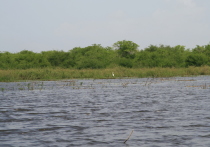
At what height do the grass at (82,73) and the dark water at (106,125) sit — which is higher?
the grass at (82,73)

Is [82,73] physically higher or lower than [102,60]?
lower

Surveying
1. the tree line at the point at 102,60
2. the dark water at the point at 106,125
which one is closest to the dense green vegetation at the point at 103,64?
the tree line at the point at 102,60

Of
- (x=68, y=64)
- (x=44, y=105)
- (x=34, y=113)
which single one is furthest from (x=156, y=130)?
(x=68, y=64)

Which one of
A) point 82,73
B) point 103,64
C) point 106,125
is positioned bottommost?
point 106,125

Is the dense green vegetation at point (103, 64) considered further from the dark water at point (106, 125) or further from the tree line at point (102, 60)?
the dark water at point (106, 125)

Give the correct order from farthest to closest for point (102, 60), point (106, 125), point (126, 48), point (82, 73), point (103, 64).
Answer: point (126, 48)
point (102, 60)
point (103, 64)
point (82, 73)
point (106, 125)

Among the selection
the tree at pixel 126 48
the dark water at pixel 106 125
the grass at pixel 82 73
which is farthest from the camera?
the tree at pixel 126 48

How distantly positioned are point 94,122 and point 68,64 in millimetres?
63841

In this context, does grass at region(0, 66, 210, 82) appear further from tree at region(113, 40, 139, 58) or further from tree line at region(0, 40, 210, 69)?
tree at region(113, 40, 139, 58)

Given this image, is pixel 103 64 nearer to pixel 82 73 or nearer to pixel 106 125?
pixel 82 73

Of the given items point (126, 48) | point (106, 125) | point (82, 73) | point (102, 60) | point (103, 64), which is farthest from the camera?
point (126, 48)

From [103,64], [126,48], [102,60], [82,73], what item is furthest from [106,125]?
[126,48]

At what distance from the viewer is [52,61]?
7750 centimetres

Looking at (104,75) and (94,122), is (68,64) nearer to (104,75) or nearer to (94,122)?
(104,75)
